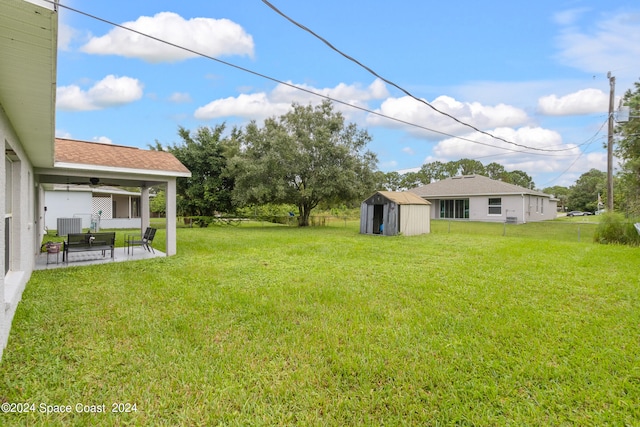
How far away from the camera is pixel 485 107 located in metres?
14.9

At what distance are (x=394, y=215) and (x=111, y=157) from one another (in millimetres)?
11678

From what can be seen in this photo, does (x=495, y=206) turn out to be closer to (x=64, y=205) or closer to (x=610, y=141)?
(x=610, y=141)

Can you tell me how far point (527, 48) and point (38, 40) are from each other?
12148 millimetres

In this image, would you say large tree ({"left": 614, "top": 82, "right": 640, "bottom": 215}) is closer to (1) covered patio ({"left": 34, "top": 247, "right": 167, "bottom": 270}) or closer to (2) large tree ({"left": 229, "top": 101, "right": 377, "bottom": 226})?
(2) large tree ({"left": 229, "top": 101, "right": 377, "bottom": 226})

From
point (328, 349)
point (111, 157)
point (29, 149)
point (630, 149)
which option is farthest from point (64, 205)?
point (630, 149)

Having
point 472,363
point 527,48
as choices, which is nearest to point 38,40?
point 472,363

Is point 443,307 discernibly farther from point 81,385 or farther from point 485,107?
point 485,107

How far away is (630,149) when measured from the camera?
16.7 metres

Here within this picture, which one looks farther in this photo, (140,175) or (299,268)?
(140,175)

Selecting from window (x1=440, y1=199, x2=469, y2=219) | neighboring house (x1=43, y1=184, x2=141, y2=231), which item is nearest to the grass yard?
neighboring house (x1=43, y1=184, x2=141, y2=231)

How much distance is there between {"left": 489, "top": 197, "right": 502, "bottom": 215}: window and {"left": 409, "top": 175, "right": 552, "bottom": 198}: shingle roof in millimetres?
761

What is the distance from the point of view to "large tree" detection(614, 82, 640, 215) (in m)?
15.7

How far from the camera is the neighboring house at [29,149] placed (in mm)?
2156

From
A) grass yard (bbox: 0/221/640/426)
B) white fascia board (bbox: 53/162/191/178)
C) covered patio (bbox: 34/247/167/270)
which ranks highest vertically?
white fascia board (bbox: 53/162/191/178)
